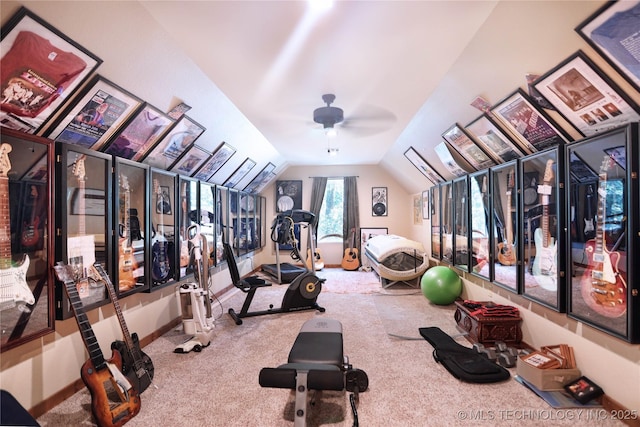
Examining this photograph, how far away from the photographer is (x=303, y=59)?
242cm

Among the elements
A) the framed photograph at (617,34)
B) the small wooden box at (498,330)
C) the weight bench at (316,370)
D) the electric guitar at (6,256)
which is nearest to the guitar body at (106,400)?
the electric guitar at (6,256)

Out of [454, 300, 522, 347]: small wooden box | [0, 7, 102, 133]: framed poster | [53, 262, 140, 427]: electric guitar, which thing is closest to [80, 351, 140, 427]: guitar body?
[53, 262, 140, 427]: electric guitar

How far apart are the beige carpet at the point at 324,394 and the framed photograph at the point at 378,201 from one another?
423cm

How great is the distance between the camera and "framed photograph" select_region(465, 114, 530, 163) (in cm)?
287

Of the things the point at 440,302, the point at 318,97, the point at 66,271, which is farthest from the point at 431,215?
the point at 66,271

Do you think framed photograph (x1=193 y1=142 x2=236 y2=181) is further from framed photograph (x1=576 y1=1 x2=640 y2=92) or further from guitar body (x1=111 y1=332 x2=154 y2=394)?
framed photograph (x1=576 y1=1 x2=640 y2=92)

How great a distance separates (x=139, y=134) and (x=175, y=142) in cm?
52

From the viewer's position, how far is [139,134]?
108 inches

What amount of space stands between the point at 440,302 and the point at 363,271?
2692 mm

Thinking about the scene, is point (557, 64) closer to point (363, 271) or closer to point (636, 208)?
point (636, 208)

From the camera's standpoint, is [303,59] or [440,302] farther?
[440,302]

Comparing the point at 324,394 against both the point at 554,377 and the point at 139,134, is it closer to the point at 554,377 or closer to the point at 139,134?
the point at 554,377

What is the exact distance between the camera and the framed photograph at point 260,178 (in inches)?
247

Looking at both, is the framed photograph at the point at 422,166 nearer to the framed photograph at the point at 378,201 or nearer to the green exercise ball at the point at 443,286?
the green exercise ball at the point at 443,286
